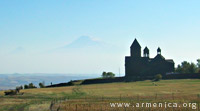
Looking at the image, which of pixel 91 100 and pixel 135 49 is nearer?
pixel 91 100

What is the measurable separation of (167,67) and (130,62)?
42.0 ft

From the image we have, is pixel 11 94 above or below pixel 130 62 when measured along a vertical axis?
below

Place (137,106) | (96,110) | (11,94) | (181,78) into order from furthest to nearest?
(181,78)
(11,94)
(137,106)
(96,110)

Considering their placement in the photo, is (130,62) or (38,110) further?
(130,62)

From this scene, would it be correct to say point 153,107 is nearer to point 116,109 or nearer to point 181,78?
point 116,109

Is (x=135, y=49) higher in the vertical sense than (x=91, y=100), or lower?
higher

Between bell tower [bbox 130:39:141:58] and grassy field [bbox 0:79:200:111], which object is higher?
bell tower [bbox 130:39:141:58]

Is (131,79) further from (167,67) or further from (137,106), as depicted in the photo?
(137,106)

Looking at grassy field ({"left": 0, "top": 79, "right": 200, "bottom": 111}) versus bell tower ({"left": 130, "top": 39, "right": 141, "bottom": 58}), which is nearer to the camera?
grassy field ({"left": 0, "top": 79, "right": 200, "bottom": 111})

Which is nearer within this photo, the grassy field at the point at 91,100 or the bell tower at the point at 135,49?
the grassy field at the point at 91,100

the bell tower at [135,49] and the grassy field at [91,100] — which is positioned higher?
the bell tower at [135,49]

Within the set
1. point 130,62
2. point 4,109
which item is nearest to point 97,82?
point 130,62


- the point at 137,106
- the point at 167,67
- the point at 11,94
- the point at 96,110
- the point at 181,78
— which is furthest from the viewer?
the point at 167,67

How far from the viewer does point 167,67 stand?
11800 centimetres
